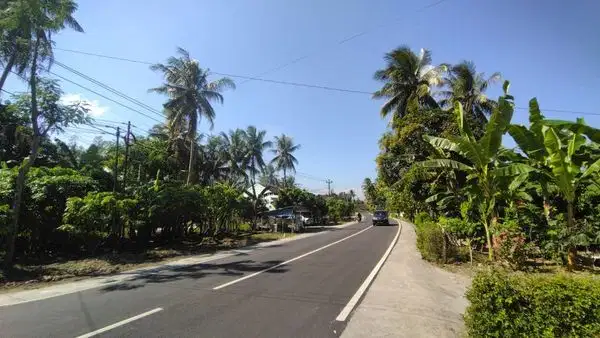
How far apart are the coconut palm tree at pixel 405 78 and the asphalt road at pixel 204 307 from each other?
19.2 meters

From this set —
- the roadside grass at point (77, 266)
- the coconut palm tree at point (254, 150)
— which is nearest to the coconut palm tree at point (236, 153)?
the coconut palm tree at point (254, 150)

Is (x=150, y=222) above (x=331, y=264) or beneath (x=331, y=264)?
above

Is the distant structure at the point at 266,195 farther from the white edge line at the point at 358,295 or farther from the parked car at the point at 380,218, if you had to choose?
the white edge line at the point at 358,295

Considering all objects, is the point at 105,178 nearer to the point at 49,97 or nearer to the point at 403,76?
the point at 49,97

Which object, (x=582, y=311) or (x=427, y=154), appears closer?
(x=582, y=311)

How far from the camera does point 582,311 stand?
4344 mm

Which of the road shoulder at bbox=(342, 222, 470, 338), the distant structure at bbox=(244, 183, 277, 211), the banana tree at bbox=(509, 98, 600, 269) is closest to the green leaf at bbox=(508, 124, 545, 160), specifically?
the banana tree at bbox=(509, 98, 600, 269)

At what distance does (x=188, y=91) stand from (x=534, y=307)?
1154 inches

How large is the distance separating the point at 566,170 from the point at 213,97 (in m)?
26.3

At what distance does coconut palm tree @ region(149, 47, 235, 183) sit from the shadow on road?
17.9 metres

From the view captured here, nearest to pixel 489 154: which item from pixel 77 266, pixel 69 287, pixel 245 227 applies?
pixel 69 287

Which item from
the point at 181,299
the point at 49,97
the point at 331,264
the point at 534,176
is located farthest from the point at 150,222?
the point at 534,176

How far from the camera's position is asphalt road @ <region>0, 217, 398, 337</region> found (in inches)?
227

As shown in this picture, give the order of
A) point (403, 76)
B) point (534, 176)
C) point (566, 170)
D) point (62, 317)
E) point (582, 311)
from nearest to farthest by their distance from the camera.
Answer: point (582, 311) < point (62, 317) < point (566, 170) < point (534, 176) < point (403, 76)
